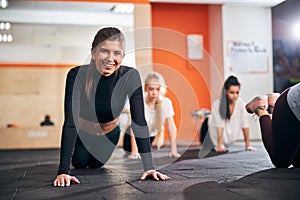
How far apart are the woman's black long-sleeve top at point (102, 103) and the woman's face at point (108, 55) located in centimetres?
7

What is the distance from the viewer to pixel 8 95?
4.42 m

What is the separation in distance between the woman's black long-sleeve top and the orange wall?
286 cm

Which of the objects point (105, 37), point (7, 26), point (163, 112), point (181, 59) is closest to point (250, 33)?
point (181, 59)

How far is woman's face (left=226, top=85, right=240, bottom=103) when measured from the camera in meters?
3.36

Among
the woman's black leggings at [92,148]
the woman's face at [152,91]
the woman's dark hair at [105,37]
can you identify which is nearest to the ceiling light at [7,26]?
the woman's face at [152,91]

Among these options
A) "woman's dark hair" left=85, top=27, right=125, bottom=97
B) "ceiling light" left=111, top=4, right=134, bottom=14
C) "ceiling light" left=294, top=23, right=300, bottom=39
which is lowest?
"woman's dark hair" left=85, top=27, right=125, bottom=97

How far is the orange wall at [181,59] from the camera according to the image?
16.4 feet

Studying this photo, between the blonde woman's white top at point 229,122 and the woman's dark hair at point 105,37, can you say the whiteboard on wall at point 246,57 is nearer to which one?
the blonde woman's white top at point 229,122

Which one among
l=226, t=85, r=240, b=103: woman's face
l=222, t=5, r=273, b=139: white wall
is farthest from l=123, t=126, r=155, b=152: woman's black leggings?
l=222, t=5, r=273, b=139: white wall

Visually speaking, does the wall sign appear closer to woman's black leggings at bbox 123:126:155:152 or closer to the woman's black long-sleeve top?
woman's black leggings at bbox 123:126:155:152

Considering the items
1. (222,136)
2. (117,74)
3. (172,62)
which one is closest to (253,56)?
(172,62)

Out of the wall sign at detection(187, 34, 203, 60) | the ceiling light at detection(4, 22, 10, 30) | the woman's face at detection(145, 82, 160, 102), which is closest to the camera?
the woman's face at detection(145, 82, 160, 102)

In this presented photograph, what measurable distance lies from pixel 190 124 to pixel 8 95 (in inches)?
80.8

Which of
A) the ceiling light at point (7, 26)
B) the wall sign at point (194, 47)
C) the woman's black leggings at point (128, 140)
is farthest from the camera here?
the wall sign at point (194, 47)
